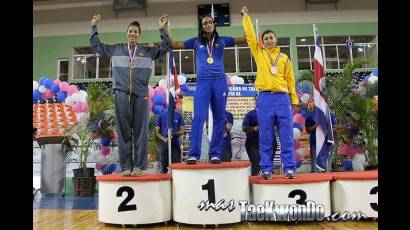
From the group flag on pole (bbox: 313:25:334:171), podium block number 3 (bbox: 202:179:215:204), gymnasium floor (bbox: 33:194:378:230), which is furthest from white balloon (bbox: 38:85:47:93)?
flag on pole (bbox: 313:25:334:171)

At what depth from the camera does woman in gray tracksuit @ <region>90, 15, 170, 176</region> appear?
364cm

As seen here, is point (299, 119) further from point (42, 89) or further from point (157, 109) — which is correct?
point (42, 89)

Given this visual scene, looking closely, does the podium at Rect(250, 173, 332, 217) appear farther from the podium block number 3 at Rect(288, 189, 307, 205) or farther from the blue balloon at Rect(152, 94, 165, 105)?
the blue balloon at Rect(152, 94, 165, 105)

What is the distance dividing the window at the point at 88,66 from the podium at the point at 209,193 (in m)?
8.55

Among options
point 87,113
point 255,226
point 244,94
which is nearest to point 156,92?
point 87,113

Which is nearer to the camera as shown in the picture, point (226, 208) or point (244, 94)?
point (226, 208)

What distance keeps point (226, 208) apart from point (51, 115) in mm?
6968

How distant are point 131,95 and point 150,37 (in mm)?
7449

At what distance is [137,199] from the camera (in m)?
3.35

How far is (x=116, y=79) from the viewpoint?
3682mm

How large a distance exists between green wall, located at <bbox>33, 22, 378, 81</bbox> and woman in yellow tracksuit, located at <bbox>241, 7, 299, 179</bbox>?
22.8 ft

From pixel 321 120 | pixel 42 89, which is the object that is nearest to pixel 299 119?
pixel 321 120

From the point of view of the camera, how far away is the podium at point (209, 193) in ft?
10.6
